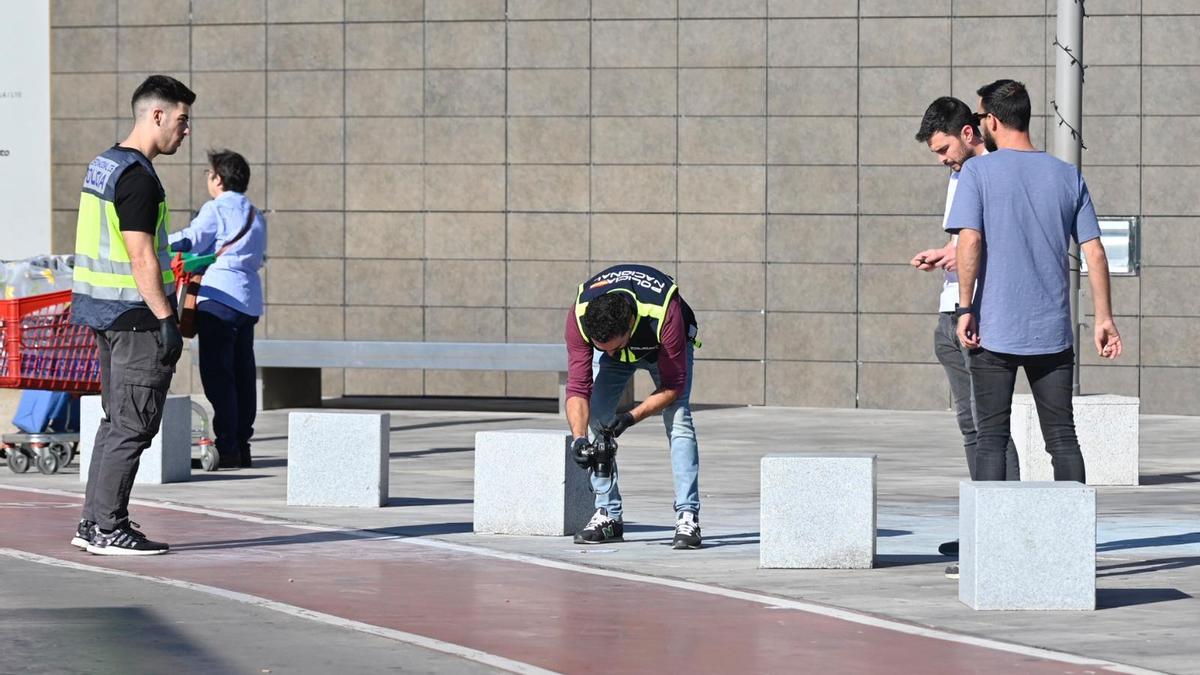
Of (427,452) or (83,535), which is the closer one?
(83,535)

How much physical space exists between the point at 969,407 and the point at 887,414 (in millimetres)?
9507

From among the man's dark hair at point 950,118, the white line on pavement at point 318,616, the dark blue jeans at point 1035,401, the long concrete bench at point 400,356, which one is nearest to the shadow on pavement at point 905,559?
the dark blue jeans at point 1035,401

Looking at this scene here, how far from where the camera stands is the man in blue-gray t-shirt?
28.1 ft

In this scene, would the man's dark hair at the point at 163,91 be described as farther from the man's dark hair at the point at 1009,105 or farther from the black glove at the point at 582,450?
the man's dark hair at the point at 1009,105

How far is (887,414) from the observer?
1934 centimetres

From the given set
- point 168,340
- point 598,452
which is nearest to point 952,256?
point 598,452

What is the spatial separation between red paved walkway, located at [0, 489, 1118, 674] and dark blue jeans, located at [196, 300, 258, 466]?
10.7 ft

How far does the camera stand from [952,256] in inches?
381

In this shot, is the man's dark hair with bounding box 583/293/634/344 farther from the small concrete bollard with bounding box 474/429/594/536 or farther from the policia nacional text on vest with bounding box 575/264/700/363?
the small concrete bollard with bounding box 474/429/594/536

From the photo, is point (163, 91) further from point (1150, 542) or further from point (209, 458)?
point (1150, 542)

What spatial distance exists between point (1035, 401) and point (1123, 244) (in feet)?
36.4

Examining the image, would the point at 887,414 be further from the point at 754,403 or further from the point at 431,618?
the point at 431,618

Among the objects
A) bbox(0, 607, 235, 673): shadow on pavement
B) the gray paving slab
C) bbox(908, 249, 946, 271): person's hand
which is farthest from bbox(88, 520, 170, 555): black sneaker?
bbox(908, 249, 946, 271): person's hand

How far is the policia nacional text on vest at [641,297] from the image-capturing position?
9438 mm
